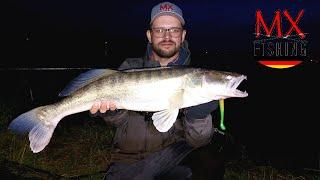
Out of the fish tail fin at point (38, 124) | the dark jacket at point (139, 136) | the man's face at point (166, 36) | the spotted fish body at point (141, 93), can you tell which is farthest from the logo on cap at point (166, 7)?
the fish tail fin at point (38, 124)

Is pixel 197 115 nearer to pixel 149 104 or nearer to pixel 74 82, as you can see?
pixel 149 104

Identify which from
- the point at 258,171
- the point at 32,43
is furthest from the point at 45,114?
the point at 32,43

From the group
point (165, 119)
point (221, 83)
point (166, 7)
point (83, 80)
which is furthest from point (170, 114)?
point (166, 7)

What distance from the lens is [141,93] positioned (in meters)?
3.84

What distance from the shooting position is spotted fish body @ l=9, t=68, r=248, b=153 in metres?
3.74

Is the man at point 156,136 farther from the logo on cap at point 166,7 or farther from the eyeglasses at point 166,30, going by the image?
the logo on cap at point 166,7

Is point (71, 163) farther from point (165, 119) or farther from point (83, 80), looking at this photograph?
point (165, 119)

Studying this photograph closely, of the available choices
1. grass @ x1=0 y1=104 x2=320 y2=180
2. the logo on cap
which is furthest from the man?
grass @ x1=0 y1=104 x2=320 y2=180

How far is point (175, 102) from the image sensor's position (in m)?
3.75

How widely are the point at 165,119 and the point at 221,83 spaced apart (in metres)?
0.72

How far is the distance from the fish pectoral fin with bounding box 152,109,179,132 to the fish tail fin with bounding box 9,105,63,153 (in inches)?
44.4

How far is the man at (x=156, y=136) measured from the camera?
13.0 ft

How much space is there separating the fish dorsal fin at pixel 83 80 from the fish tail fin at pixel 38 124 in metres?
0.25

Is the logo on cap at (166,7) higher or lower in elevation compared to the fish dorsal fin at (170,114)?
higher
